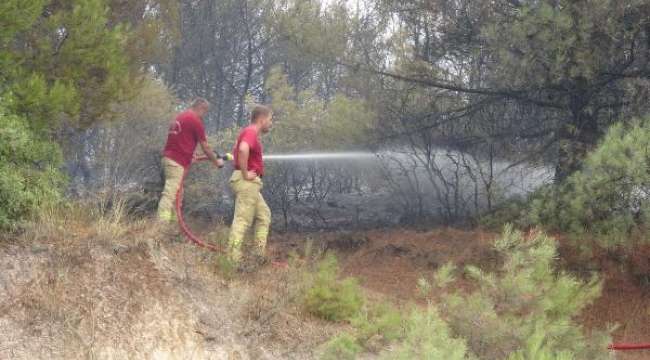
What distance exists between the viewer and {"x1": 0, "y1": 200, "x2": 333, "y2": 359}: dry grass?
190 inches

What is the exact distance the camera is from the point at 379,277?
10.7 metres

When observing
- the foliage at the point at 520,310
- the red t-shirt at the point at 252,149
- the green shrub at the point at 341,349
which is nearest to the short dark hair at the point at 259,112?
the red t-shirt at the point at 252,149

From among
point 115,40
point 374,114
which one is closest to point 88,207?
point 115,40

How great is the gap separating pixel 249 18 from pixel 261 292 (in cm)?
1911

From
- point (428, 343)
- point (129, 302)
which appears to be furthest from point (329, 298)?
point (428, 343)

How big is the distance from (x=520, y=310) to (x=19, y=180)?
12.1 ft

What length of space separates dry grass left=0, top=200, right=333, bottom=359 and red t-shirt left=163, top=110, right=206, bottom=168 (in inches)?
90.5

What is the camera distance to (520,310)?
17.7ft

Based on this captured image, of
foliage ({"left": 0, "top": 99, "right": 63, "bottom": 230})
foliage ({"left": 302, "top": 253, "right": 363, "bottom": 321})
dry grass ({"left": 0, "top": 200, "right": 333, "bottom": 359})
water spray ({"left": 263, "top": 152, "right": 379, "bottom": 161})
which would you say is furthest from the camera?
water spray ({"left": 263, "top": 152, "right": 379, "bottom": 161})

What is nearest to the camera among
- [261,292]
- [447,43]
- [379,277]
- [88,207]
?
[261,292]

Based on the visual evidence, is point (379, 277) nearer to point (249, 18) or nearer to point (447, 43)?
point (447, 43)

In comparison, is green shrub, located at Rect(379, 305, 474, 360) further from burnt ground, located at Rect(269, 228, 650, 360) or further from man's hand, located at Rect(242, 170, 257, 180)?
man's hand, located at Rect(242, 170, 257, 180)

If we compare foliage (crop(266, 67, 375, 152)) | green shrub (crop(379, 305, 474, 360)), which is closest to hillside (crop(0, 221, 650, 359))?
green shrub (crop(379, 305, 474, 360))

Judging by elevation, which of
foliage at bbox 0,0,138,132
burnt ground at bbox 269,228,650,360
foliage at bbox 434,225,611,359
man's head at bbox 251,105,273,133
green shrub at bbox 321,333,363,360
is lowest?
burnt ground at bbox 269,228,650,360
